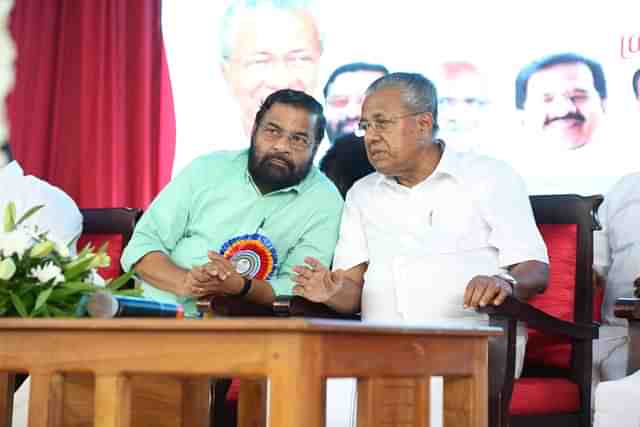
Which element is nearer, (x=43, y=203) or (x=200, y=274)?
(x=200, y=274)

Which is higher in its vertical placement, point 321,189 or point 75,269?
point 321,189

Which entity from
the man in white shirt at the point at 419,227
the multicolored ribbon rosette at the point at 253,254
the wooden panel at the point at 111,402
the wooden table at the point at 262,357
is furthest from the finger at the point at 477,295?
the wooden panel at the point at 111,402

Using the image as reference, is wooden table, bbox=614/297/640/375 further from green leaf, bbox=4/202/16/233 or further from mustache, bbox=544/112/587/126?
green leaf, bbox=4/202/16/233

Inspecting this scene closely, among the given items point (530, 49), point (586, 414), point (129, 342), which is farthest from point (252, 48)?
point (129, 342)

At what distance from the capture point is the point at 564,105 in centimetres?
394

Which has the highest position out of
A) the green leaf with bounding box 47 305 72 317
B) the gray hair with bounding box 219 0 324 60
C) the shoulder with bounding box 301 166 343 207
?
the gray hair with bounding box 219 0 324 60

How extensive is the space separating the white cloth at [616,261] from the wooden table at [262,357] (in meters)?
1.17

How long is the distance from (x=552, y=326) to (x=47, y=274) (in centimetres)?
129

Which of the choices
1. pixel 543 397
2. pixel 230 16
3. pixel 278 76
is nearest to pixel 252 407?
pixel 543 397

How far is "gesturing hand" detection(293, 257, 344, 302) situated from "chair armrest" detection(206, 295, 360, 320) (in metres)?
0.03

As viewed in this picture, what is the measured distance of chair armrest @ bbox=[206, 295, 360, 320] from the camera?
2902 millimetres

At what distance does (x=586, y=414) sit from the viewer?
2.97 m

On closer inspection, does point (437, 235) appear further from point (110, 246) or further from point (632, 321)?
point (110, 246)

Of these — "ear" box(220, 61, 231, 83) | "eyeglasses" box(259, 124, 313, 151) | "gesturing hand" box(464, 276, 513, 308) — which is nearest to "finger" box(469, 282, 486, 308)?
"gesturing hand" box(464, 276, 513, 308)
